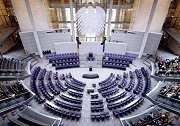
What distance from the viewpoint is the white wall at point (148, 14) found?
911 inches

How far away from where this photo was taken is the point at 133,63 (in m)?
25.1

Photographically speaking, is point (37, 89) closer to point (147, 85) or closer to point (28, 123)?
point (28, 123)

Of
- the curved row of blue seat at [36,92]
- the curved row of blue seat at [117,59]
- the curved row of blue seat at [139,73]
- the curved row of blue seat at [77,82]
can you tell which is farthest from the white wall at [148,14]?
the curved row of blue seat at [36,92]

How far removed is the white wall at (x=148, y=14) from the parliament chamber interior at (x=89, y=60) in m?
0.13

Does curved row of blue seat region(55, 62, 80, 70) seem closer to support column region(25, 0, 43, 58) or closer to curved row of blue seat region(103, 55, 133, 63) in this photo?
support column region(25, 0, 43, 58)

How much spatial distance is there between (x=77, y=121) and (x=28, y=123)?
4.39 meters

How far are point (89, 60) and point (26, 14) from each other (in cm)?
1108

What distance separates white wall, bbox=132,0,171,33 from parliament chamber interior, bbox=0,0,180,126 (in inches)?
5.2

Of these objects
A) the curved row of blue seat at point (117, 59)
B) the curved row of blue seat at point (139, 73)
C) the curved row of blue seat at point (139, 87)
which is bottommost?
the curved row of blue seat at point (139, 87)

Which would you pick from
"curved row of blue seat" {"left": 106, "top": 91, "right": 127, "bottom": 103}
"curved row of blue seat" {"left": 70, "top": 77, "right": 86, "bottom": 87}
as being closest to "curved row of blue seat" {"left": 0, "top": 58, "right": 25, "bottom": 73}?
"curved row of blue seat" {"left": 70, "top": 77, "right": 86, "bottom": 87}

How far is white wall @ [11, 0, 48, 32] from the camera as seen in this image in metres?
22.8

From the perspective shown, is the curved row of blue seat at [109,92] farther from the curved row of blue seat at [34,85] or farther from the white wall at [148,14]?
the white wall at [148,14]

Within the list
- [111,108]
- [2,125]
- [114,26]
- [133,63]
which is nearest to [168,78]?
[111,108]

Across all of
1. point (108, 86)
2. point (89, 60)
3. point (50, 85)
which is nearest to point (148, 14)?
point (89, 60)
